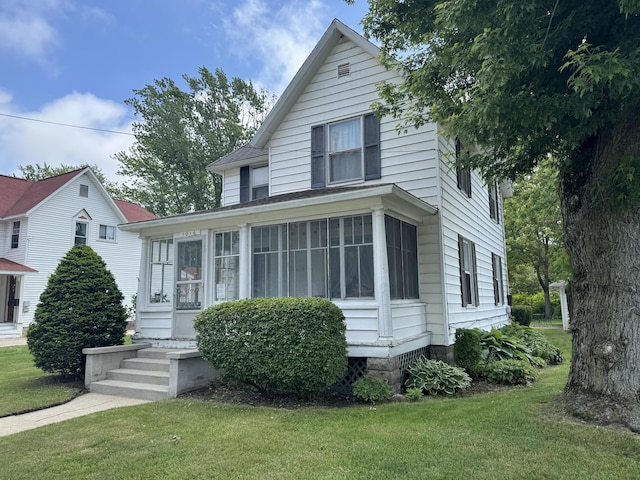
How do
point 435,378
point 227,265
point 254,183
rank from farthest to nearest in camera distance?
point 254,183 → point 227,265 → point 435,378

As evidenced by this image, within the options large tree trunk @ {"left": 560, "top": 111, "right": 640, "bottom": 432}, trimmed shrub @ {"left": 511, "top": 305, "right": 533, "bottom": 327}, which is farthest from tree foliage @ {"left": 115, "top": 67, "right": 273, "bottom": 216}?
large tree trunk @ {"left": 560, "top": 111, "right": 640, "bottom": 432}

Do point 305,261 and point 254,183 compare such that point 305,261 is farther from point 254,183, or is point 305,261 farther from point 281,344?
point 254,183

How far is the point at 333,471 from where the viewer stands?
385 cm

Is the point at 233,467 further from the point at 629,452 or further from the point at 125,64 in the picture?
the point at 125,64

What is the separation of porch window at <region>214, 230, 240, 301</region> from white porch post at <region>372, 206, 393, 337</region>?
3196 mm

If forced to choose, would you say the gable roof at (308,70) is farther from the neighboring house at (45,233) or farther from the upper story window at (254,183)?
the neighboring house at (45,233)

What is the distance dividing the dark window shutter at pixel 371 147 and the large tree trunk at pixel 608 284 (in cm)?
440

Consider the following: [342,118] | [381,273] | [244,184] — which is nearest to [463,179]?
[342,118]

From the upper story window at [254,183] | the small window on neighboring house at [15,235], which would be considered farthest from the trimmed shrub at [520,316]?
the small window on neighboring house at [15,235]

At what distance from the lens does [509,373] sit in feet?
27.2

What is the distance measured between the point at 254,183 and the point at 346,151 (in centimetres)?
319

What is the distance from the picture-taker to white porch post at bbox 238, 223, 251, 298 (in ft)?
28.0

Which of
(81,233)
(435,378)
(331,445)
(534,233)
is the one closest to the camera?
(331,445)

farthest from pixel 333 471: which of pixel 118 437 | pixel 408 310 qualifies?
pixel 408 310
